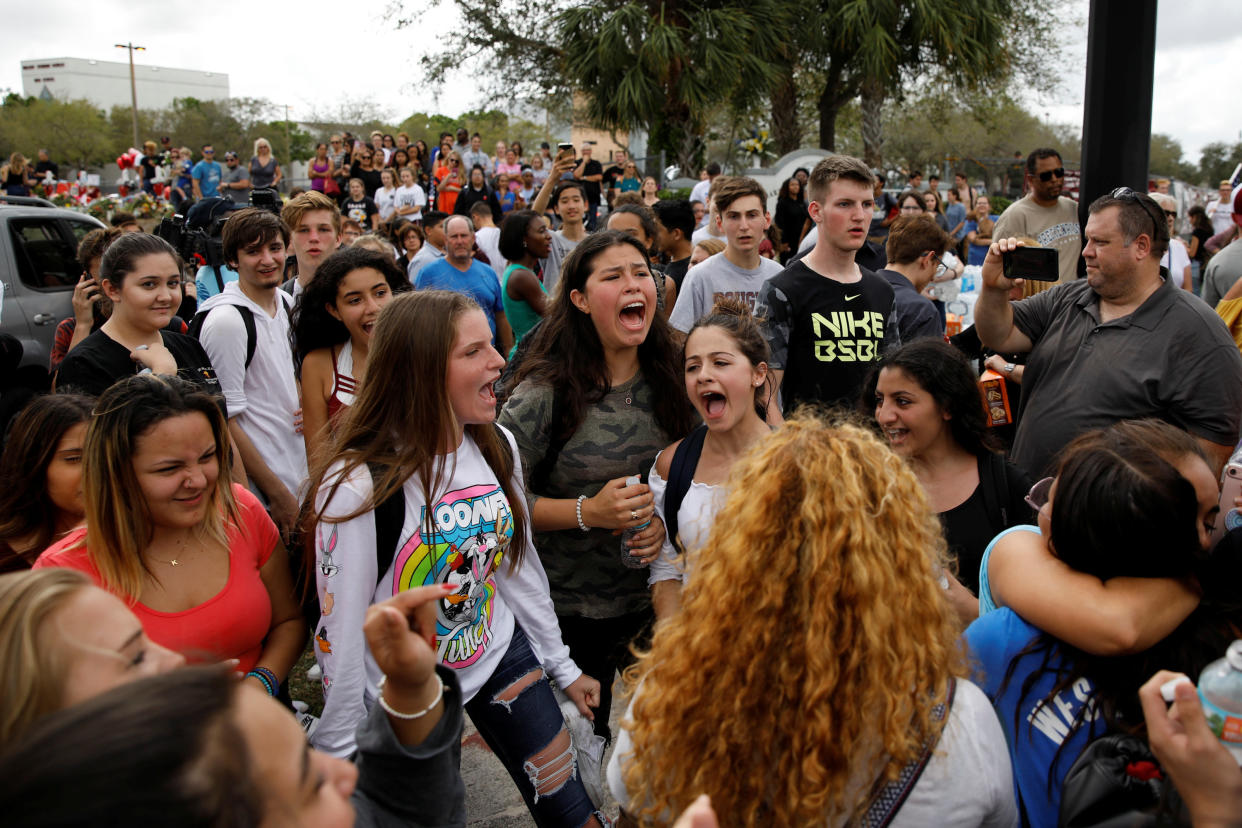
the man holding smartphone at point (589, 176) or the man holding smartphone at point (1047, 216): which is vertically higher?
the man holding smartphone at point (589, 176)

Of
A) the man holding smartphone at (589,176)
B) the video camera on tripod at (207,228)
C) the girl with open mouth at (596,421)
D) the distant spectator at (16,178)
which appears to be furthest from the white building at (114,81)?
the girl with open mouth at (596,421)

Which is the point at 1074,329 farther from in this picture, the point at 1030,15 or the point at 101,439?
the point at 1030,15

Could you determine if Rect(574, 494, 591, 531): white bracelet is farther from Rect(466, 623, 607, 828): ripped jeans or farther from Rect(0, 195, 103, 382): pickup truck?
Rect(0, 195, 103, 382): pickup truck

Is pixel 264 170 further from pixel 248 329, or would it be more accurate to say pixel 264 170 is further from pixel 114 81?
pixel 114 81

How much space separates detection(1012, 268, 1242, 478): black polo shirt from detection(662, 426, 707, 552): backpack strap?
142 centimetres

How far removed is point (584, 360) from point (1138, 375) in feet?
7.16

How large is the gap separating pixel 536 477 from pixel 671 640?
1526 millimetres

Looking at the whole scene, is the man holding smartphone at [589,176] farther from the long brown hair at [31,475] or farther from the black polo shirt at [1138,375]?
the long brown hair at [31,475]

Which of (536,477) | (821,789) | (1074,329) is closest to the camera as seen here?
(821,789)

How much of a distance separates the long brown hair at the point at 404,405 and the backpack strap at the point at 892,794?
136 centimetres

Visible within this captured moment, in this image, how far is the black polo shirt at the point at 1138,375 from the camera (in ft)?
10.9

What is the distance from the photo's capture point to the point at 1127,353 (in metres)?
3.45

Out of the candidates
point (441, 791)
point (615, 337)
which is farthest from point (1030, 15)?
point (441, 791)

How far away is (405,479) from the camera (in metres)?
2.31
